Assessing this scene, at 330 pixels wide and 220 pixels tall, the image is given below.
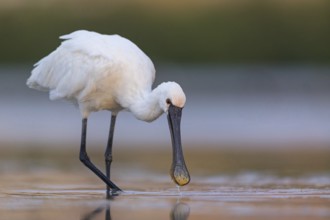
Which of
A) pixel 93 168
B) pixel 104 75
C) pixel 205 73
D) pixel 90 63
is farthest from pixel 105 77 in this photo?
pixel 205 73

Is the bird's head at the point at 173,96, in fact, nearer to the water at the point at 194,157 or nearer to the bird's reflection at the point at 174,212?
the water at the point at 194,157

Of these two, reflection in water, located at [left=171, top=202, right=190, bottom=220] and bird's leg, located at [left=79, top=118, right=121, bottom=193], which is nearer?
reflection in water, located at [left=171, top=202, right=190, bottom=220]

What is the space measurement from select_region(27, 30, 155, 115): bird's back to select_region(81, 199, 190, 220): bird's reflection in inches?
79.3

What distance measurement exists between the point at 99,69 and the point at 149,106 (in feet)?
2.53

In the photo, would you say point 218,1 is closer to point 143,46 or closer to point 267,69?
point 143,46

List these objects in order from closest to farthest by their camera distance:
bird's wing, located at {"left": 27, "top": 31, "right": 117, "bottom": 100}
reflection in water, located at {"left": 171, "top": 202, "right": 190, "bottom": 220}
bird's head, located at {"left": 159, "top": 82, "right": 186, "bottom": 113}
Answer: reflection in water, located at {"left": 171, "top": 202, "right": 190, "bottom": 220} → bird's head, located at {"left": 159, "top": 82, "right": 186, "bottom": 113} → bird's wing, located at {"left": 27, "top": 31, "right": 117, "bottom": 100}

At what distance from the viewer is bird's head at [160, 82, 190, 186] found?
10.5 m

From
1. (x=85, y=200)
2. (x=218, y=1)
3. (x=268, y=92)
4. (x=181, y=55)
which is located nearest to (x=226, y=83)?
(x=268, y=92)

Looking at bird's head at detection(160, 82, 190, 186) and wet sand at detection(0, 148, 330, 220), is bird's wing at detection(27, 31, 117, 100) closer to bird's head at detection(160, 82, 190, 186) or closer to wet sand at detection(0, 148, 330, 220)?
wet sand at detection(0, 148, 330, 220)

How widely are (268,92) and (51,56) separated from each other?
13501 mm

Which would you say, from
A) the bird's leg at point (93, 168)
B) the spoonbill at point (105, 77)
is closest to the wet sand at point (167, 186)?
the bird's leg at point (93, 168)

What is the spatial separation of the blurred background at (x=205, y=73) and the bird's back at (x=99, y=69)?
7.79 feet

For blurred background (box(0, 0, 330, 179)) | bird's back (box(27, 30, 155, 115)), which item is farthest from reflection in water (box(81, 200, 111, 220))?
blurred background (box(0, 0, 330, 179))

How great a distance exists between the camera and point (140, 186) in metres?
11.7
